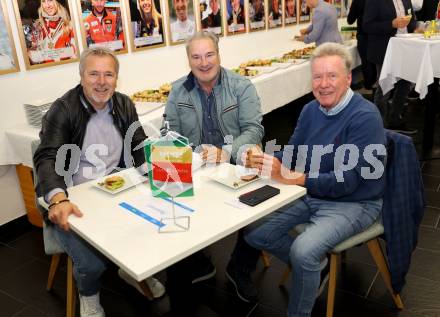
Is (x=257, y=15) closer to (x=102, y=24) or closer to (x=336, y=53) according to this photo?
(x=102, y=24)

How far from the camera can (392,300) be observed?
1.89 m

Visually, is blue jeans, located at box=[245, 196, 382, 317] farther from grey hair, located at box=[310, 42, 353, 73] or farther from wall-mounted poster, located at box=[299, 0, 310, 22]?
wall-mounted poster, located at box=[299, 0, 310, 22]

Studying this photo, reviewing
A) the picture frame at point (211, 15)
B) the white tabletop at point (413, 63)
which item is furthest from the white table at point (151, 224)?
the picture frame at point (211, 15)

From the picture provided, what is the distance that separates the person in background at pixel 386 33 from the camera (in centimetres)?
401

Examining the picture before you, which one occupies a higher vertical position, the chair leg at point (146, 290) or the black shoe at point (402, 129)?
the black shoe at point (402, 129)

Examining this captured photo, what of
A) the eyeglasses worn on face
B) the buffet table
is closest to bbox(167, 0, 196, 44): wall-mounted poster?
the buffet table

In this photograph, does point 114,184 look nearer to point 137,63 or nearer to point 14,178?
point 14,178

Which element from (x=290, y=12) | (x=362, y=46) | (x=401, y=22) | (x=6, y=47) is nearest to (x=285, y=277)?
(x=6, y=47)

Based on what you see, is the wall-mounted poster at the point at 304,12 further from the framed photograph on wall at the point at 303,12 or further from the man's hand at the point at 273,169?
the man's hand at the point at 273,169

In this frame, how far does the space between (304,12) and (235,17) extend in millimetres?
1840

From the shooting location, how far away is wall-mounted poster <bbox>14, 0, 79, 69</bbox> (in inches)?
96.9

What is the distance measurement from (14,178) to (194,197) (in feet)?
5.89

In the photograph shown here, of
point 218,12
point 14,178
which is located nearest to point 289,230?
point 14,178

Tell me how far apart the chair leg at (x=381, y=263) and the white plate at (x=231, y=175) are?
1.90 ft
